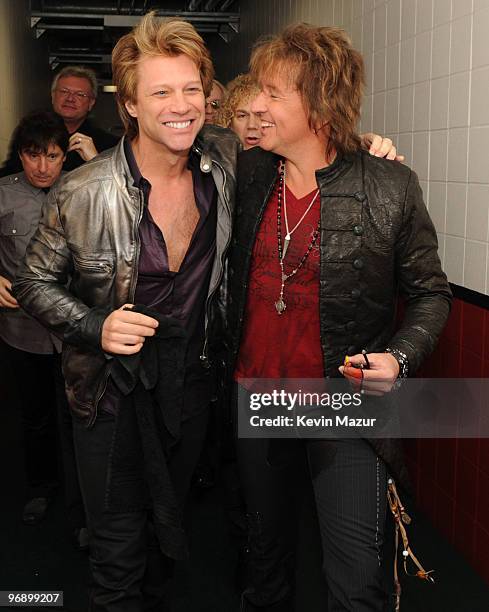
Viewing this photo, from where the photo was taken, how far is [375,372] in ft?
6.10

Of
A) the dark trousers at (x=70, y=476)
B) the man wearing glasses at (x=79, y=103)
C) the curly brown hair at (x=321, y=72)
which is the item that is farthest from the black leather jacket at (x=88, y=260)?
the man wearing glasses at (x=79, y=103)

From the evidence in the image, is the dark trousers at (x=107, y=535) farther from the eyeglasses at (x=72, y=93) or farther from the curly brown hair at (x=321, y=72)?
the eyeglasses at (x=72, y=93)

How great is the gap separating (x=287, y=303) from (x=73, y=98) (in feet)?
10.3

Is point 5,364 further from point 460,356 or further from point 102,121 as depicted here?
point 102,121

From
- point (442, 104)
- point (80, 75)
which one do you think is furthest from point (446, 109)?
point (80, 75)

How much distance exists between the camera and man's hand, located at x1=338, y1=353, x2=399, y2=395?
1.85 metres

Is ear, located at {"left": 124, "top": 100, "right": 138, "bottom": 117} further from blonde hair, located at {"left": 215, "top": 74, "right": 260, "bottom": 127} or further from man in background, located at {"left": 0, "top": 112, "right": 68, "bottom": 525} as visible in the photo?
blonde hair, located at {"left": 215, "top": 74, "right": 260, "bottom": 127}

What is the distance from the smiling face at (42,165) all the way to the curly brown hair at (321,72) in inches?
61.4

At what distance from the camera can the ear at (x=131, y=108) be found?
7.43 ft

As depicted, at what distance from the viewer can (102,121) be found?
21.8m

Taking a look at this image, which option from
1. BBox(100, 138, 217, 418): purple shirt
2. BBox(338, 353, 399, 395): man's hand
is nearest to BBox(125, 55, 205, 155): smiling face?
BBox(100, 138, 217, 418): purple shirt

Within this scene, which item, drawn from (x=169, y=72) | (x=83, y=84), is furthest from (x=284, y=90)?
(x=83, y=84)

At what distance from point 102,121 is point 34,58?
11112mm

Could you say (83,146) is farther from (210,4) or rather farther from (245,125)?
(210,4)
